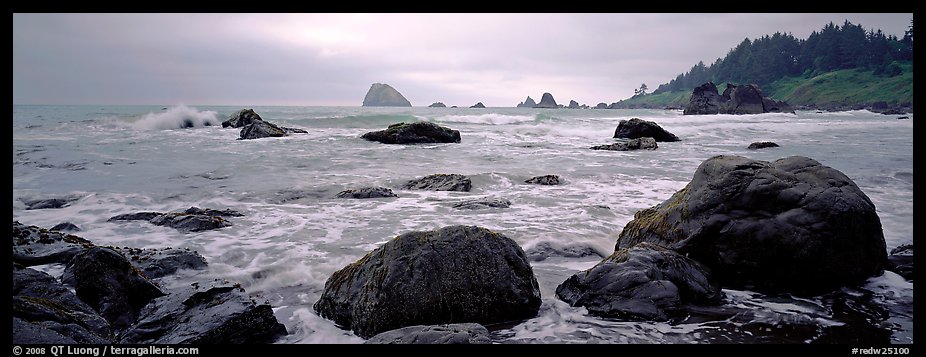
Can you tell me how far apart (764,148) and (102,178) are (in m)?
24.3

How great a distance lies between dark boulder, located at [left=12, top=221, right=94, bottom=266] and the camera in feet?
18.3

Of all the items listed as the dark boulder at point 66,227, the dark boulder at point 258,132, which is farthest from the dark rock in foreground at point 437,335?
the dark boulder at point 258,132

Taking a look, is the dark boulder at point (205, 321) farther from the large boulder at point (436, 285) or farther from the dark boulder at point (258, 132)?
the dark boulder at point (258, 132)

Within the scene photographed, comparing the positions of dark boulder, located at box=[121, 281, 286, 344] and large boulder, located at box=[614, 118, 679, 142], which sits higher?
large boulder, located at box=[614, 118, 679, 142]

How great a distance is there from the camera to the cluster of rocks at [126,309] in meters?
3.19

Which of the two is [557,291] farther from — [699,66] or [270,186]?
[699,66]

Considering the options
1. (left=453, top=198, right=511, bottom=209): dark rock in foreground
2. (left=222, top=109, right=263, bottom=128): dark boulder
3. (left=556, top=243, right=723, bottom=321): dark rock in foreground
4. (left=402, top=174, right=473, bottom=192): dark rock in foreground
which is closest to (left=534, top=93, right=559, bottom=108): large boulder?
(left=222, top=109, right=263, bottom=128): dark boulder

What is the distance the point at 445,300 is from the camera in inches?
→ 151

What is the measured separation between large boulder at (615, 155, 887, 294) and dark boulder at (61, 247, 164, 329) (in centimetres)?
529

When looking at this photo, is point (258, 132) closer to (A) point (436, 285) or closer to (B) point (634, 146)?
(B) point (634, 146)

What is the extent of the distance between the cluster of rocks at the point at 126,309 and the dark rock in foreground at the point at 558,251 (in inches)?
128

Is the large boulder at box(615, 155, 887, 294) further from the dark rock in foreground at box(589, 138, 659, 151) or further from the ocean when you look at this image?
the dark rock in foreground at box(589, 138, 659, 151)

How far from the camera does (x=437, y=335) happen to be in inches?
126
